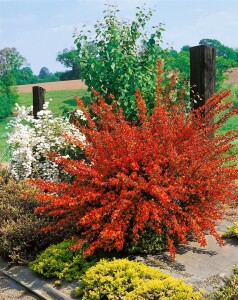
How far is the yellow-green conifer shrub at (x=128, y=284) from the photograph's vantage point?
14.4 ft

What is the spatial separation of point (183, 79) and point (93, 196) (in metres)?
3.97

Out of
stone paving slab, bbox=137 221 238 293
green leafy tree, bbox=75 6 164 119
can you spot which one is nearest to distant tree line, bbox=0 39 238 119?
green leafy tree, bbox=75 6 164 119

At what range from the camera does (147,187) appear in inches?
213

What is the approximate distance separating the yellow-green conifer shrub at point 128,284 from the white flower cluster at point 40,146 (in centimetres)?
340

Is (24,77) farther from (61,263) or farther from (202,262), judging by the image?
(202,262)

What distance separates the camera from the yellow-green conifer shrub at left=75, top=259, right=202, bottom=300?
4379 millimetres

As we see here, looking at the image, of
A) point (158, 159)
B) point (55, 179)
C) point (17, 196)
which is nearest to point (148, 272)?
point (158, 159)

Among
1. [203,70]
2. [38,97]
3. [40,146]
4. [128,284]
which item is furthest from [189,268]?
[38,97]

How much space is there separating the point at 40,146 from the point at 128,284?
4050 millimetres

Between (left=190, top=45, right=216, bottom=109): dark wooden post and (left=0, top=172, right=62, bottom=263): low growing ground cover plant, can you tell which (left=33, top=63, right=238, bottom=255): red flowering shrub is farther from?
(left=190, top=45, right=216, bottom=109): dark wooden post

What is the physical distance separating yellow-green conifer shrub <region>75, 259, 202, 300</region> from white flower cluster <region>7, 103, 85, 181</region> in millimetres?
3396

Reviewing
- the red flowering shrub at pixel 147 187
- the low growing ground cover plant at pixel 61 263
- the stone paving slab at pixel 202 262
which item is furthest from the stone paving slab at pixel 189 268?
the red flowering shrub at pixel 147 187

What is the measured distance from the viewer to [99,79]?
26.9 ft

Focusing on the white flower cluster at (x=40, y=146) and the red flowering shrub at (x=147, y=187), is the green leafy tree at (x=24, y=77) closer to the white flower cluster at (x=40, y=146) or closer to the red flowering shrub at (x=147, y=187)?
the white flower cluster at (x=40, y=146)
